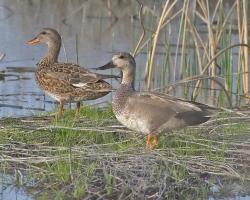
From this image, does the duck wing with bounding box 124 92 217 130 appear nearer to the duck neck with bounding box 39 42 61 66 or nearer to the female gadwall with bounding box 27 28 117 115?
the female gadwall with bounding box 27 28 117 115

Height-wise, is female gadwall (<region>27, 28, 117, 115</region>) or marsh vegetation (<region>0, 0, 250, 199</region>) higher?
female gadwall (<region>27, 28, 117, 115</region>)

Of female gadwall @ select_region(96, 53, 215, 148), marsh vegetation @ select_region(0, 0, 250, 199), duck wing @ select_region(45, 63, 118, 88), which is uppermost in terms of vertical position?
duck wing @ select_region(45, 63, 118, 88)

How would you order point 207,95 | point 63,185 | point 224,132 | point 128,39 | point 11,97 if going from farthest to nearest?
point 128,39, point 207,95, point 11,97, point 224,132, point 63,185

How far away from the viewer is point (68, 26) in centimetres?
1505

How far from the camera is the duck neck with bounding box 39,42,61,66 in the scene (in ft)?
29.9

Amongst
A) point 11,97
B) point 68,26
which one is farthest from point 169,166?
point 68,26

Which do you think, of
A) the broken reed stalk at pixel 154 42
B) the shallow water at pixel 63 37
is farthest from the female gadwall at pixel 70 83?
the broken reed stalk at pixel 154 42

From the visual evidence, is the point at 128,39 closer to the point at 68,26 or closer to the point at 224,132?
the point at 68,26

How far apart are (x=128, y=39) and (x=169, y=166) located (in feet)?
24.6

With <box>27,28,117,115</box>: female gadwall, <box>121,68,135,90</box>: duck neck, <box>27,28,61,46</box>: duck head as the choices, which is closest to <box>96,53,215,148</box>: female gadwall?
<box>121,68,135,90</box>: duck neck

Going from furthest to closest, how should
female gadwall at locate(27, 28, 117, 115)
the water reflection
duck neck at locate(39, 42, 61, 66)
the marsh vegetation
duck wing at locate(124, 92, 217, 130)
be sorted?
1. the water reflection
2. duck neck at locate(39, 42, 61, 66)
3. female gadwall at locate(27, 28, 117, 115)
4. duck wing at locate(124, 92, 217, 130)
5. the marsh vegetation

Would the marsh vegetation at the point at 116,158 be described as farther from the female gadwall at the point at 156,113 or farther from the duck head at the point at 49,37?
the duck head at the point at 49,37

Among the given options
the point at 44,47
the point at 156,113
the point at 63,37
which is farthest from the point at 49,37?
the point at 63,37

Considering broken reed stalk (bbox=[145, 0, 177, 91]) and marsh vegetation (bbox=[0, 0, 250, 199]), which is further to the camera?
broken reed stalk (bbox=[145, 0, 177, 91])
